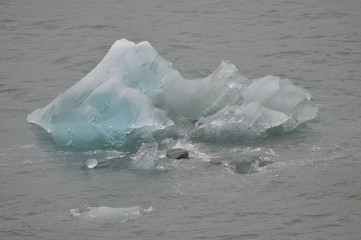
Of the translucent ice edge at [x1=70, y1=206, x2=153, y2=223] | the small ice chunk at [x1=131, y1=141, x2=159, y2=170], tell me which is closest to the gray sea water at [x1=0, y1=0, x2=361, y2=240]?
the translucent ice edge at [x1=70, y1=206, x2=153, y2=223]

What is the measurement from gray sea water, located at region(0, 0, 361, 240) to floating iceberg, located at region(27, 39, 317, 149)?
270mm

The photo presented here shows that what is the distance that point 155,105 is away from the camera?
12.9m

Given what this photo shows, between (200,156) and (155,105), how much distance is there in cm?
158

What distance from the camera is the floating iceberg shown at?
12.2m

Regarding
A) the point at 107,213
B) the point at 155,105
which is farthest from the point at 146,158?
the point at 155,105

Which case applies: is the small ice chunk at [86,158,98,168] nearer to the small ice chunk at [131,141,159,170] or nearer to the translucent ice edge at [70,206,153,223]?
the small ice chunk at [131,141,159,170]

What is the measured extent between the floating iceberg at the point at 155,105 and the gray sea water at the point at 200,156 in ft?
0.89

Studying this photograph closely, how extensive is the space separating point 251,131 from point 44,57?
20.0ft

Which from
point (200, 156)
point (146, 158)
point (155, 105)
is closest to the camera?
point (146, 158)

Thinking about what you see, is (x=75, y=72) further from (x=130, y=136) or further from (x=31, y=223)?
(x=31, y=223)

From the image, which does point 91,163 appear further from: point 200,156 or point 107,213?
point 107,213

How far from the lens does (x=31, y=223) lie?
9.82m

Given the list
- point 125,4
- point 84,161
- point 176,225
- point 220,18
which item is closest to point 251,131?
point 84,161

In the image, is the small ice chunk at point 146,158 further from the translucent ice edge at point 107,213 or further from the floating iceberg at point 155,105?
the translucent ice edge at point 107,213
